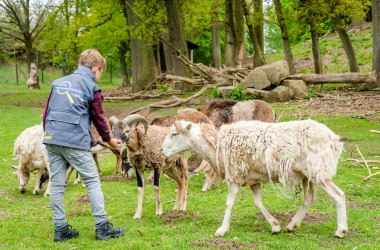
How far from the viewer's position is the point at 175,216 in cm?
803

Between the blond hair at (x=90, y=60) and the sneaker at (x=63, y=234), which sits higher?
the blond hair at (x=90, y=60)

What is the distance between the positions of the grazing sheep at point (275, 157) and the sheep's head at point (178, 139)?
0.07 feet

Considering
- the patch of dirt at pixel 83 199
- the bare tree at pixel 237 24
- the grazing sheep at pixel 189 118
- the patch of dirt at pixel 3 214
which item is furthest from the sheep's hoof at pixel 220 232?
the bare tree at pixel 237 24

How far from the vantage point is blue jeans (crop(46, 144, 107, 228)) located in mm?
6652

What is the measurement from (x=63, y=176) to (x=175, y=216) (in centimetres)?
196

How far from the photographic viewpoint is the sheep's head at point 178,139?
25.0ft

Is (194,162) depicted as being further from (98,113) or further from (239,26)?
(239,26)

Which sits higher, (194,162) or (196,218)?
(194,162)

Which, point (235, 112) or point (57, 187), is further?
point (235, 112)

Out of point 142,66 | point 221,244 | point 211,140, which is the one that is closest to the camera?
point 221,244

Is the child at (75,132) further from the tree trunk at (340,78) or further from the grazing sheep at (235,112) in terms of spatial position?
the tree trunk at (340,78)

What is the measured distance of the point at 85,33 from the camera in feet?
127

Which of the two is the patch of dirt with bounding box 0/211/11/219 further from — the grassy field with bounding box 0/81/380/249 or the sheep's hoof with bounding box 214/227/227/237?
the sheep's hoof with bounding box 214/227/227/237

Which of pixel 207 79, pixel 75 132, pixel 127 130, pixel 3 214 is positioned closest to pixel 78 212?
pixel 3 214
